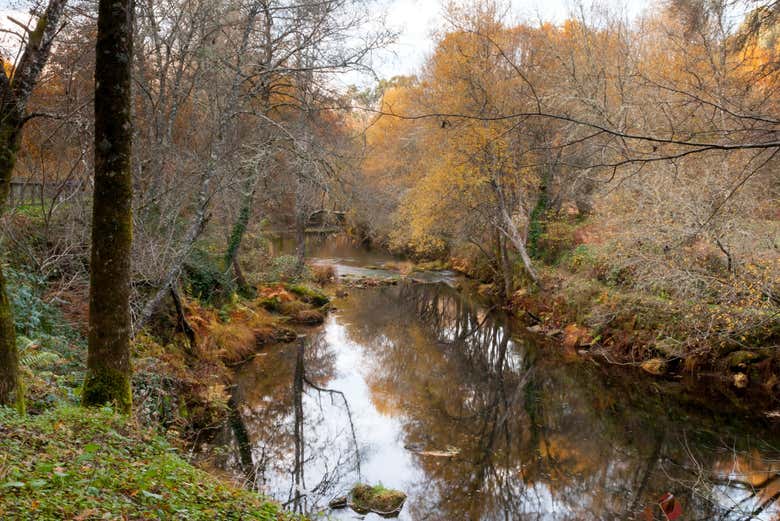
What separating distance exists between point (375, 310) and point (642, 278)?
401 inches

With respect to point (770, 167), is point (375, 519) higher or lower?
lower

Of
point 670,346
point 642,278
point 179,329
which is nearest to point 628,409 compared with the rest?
point 670,346

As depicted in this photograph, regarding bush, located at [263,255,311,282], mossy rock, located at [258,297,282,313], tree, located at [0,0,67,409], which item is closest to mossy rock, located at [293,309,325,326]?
mossy rock, located at [258,297,282,313]

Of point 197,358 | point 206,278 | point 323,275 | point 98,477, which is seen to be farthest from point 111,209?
point 323,275

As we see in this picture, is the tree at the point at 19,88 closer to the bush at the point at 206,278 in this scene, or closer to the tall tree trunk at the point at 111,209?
the tall tree trunk at the point at 111,209

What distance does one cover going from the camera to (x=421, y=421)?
1058cm

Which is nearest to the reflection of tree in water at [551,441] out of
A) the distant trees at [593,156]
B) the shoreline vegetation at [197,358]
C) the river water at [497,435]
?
the river water at [497,435]

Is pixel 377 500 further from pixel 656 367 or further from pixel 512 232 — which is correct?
pixel 512 232

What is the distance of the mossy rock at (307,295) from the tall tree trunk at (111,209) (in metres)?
14.3

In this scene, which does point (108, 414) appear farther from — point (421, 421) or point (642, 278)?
point (642, 278)

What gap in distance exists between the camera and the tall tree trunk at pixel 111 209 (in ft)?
16.3

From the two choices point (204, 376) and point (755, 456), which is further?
point (204, 376)

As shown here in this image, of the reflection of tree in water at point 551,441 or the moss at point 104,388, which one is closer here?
the moss at point 104,388

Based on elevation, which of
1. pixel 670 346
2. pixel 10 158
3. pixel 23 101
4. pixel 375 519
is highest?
pixel 23 101
